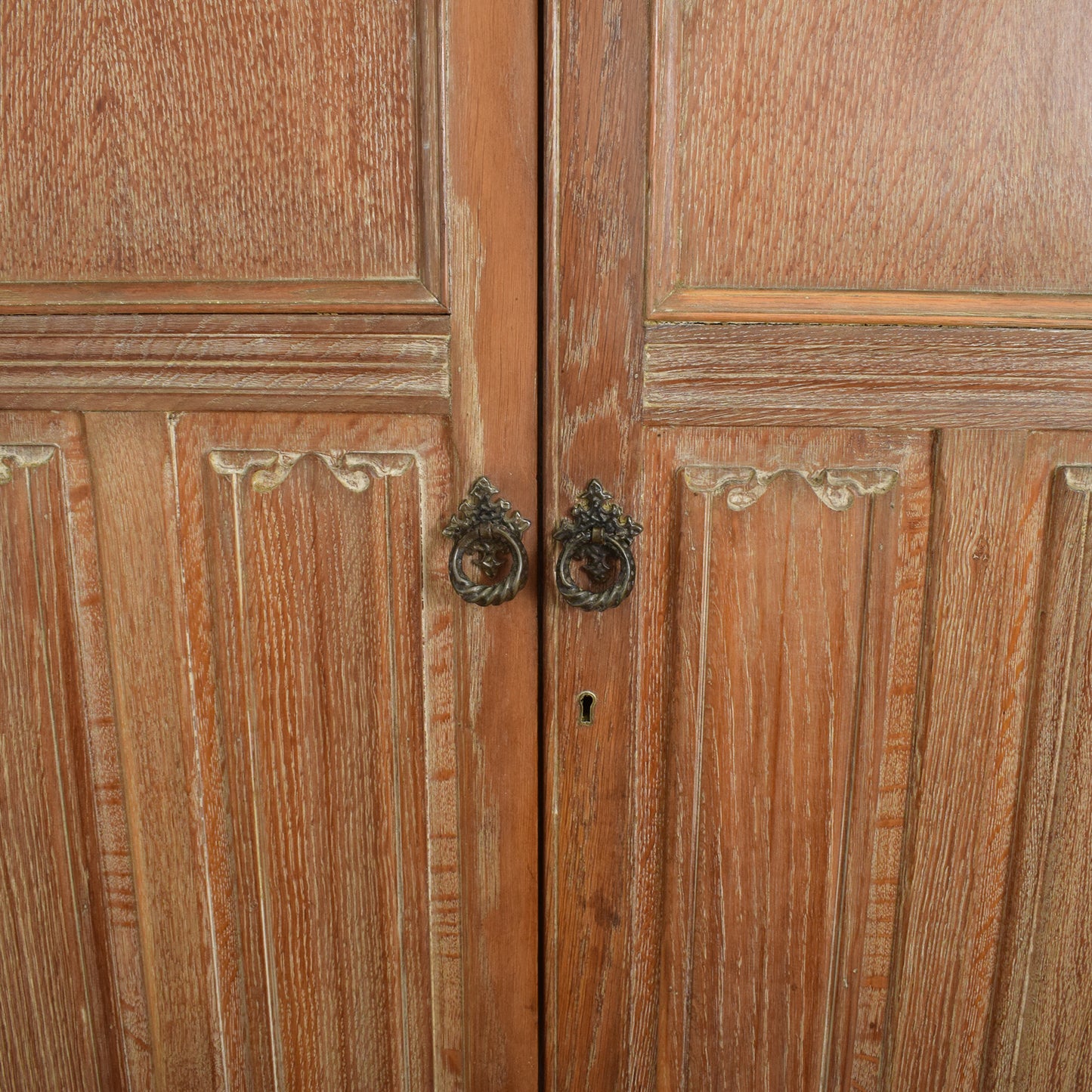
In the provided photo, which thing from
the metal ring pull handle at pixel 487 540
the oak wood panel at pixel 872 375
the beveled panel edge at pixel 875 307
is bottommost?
the metal ring pull handle at pixel 487 540

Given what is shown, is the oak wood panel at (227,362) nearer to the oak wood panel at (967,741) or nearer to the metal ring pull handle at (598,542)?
the metal ring pull handle at (598,542)

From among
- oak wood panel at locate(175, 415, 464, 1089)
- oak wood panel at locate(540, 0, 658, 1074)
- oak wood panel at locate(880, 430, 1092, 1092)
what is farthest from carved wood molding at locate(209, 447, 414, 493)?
oak wood panel at locate(880, 430, 1092, 1092)

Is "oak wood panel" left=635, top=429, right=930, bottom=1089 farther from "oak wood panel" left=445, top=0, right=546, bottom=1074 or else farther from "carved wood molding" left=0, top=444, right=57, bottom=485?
"carved wood molding" left=0, top=444, right=57, bottom=485

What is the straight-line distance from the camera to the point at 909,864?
522 mm

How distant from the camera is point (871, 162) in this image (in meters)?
0.45

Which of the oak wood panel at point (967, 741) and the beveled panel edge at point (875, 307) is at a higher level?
the beveled panel edge at point (875, 307)

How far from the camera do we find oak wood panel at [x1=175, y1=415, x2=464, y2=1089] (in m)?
0.51

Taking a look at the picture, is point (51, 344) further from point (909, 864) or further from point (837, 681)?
point (909, 864)

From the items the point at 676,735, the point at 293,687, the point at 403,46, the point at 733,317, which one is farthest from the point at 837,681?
the point at 403,46

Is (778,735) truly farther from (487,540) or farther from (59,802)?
(59,802)

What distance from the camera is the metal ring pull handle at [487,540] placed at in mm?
480

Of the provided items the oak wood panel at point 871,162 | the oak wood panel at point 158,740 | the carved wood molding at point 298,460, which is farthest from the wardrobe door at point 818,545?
the oak wood panel at point 158,740

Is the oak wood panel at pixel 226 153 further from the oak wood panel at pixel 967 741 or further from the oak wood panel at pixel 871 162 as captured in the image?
the oak wood panel at pixel 967 741

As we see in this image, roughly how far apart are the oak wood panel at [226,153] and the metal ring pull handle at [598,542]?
0.16m
